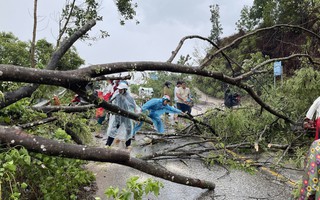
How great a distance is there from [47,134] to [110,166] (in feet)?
9.11

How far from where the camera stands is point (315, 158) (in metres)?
3.45

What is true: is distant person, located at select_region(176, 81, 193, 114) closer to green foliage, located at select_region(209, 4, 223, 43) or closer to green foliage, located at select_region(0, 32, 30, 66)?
green foliage, located at select_region(0, 32, 30, 66)

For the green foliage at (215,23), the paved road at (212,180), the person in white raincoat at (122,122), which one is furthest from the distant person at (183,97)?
the green foliage at (215,23)

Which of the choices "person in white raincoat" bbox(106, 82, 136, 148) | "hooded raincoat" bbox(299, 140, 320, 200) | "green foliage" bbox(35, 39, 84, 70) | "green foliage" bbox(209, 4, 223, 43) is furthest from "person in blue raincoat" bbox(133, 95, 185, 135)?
"green foliage" bbox(209, 4, 223, 43)

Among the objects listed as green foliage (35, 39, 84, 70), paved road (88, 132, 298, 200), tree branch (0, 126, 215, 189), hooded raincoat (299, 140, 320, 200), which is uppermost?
green foliage (35, 39, 84, 70)

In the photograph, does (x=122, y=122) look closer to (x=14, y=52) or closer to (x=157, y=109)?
(x=157, y=109)

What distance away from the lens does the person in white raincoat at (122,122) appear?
24.6 ft

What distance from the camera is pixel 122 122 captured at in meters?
7.64

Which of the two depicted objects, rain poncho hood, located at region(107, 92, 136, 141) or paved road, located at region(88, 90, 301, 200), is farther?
rain poncho hood, located at region(107, 92, 136, 141)

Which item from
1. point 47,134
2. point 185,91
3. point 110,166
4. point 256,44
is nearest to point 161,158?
point 110,166

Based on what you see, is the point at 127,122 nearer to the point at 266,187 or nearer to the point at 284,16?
the point at 266,187

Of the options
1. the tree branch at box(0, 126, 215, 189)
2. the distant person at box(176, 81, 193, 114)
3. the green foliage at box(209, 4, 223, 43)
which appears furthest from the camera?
the green foliage at box(209, 4, 223, 43)

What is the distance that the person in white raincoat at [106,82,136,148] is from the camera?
751cm

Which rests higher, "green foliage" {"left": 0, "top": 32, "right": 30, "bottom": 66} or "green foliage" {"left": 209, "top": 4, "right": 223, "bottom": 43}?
"green foliage" {"left": 209, "top": 4, "right": 223, "bottom": 43}
